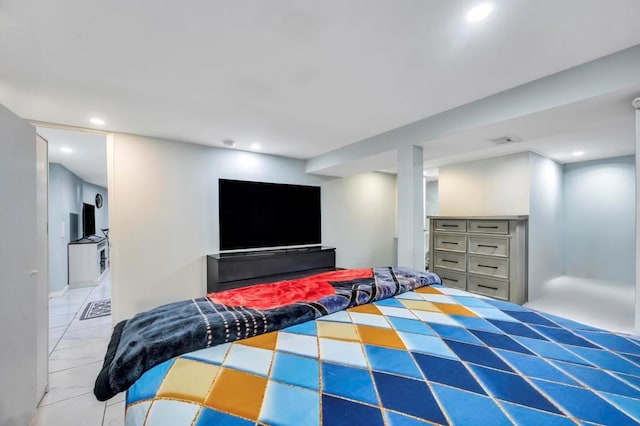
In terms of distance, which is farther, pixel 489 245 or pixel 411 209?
pixel 489 245

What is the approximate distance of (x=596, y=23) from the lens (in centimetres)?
146

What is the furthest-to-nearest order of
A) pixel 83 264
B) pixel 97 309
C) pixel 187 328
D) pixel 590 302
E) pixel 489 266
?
pixel 83 264 < pixel 489 266 < pixel 97 309 < pixel 590 302 < pixel 187 328

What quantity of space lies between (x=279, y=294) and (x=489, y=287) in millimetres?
3537

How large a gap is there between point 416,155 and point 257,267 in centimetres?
250

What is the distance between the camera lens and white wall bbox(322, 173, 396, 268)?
5.03m

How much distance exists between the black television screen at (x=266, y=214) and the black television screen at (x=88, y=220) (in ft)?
16.5

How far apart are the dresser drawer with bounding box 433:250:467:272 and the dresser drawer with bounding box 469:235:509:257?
0.20 meters

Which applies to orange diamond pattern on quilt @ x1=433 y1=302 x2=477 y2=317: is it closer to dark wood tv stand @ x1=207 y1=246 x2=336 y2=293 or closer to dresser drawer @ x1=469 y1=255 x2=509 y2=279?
dark wood tv stand @ x1=207 y1=246 x2=336 y2=293

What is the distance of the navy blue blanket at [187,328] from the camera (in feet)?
3.01

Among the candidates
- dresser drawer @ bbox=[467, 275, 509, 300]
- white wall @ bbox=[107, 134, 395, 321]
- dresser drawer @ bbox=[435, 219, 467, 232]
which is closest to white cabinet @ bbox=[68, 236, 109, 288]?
white wall @ bbox=[107, 134, 395, 321]

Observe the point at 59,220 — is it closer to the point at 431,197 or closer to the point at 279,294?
the point at 279,294

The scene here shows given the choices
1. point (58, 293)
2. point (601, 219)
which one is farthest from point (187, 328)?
point (601, 219)

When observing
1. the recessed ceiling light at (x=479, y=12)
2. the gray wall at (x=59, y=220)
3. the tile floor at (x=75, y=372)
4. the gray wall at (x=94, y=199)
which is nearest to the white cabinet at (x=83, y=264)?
the gray wall at (x=59, y=220)

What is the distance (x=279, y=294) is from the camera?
1.65 m
